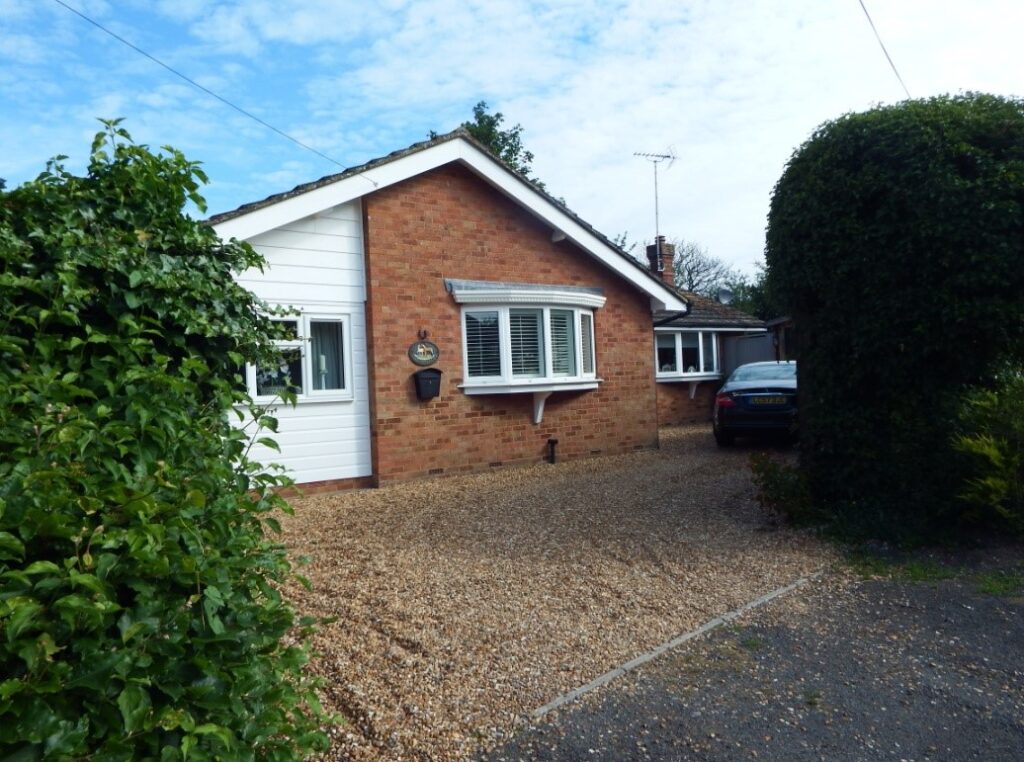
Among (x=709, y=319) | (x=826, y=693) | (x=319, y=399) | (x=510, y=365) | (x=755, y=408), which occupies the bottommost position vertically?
(x=826, y=693)

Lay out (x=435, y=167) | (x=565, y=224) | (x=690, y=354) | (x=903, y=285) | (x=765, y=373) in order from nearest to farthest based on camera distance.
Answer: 1. (x=903, y=285)
2. (x=435, y=167)
3. (x=565, y=224)
4. (x=765, y=373)
5. (x=690, y=354)

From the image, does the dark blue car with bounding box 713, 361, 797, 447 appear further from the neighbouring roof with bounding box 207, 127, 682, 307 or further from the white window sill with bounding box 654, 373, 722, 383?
the white window sill with bounding box 654, 373, 722, 383

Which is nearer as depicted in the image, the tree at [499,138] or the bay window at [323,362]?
the bay window at [323,362]

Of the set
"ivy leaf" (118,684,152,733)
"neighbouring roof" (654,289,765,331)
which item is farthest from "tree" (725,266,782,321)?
"ivy leaf" (118,684,152,733)

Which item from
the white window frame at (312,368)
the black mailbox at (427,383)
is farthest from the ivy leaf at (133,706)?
the black mailbox at (427,383)

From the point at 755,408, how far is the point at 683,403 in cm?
648

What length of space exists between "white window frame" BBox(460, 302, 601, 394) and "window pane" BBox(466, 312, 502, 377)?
0.05m

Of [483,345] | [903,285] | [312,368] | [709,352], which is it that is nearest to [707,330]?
[709,352]

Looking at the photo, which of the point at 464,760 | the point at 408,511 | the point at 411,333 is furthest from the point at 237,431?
the point at 411,333

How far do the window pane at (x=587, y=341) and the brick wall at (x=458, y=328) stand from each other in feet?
0.79

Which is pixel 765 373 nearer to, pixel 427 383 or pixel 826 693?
pixel 427 383

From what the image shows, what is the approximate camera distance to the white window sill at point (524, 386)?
10773mm

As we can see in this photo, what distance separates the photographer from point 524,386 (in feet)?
36.1

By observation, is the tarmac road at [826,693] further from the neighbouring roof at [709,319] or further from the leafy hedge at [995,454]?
the neighbouring roof at [709,319]
